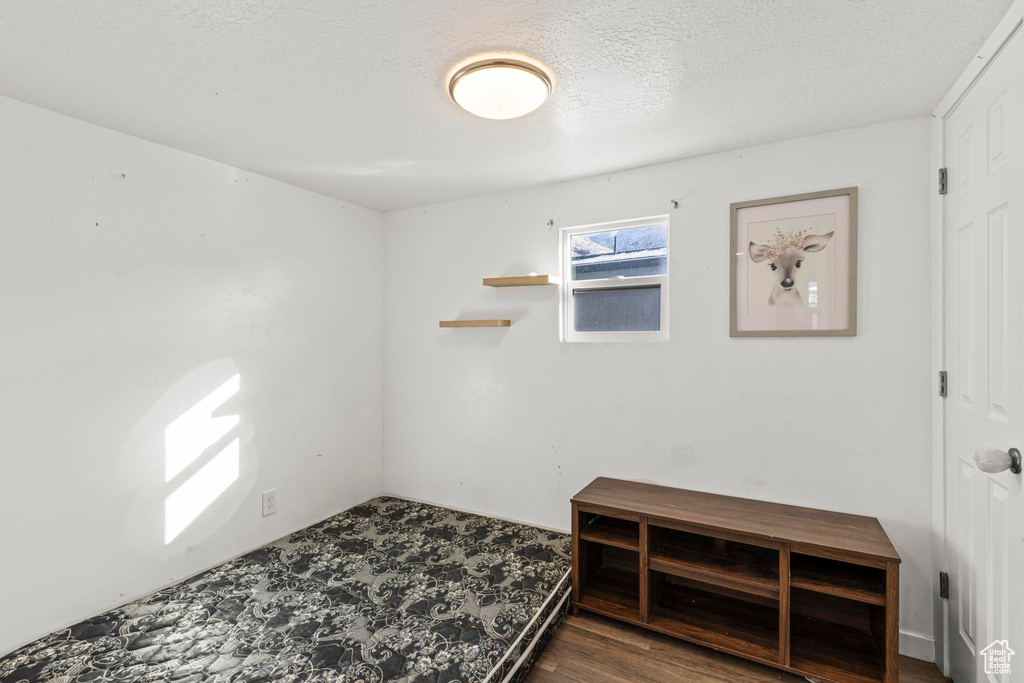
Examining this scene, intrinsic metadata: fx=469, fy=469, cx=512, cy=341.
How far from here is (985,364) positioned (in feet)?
5.26

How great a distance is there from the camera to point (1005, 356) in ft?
4.85

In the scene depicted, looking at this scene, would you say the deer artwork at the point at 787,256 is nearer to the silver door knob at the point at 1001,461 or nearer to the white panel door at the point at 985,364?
the white panel door at the point at 985,364

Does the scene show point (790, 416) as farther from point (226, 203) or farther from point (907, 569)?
point (226, 203)

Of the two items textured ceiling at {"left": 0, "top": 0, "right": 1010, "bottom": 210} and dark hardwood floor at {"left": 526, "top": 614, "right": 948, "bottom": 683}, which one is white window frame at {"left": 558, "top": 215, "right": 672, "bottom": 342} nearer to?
textured ceiling at {"left": 0, "top": 0, "right": 1010, "bottom": 210}

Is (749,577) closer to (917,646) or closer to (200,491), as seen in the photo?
(917,646)

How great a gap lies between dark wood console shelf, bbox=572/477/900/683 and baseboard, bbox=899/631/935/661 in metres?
0.21

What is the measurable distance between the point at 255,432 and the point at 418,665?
1.67 meters

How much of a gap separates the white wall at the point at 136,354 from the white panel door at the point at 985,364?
10.7ft

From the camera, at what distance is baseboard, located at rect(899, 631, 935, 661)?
6.53ft

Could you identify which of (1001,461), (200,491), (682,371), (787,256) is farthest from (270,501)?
(1001,461)

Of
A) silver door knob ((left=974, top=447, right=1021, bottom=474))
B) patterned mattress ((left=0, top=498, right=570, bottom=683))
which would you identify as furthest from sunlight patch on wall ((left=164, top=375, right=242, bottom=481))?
silver door knob ((left=974, top=447, right=1021, bottom=474))

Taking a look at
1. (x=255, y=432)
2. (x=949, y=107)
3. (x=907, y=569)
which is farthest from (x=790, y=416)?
(x=255, y=432)

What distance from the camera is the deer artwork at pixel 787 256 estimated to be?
223cm

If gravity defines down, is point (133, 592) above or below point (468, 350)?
below
